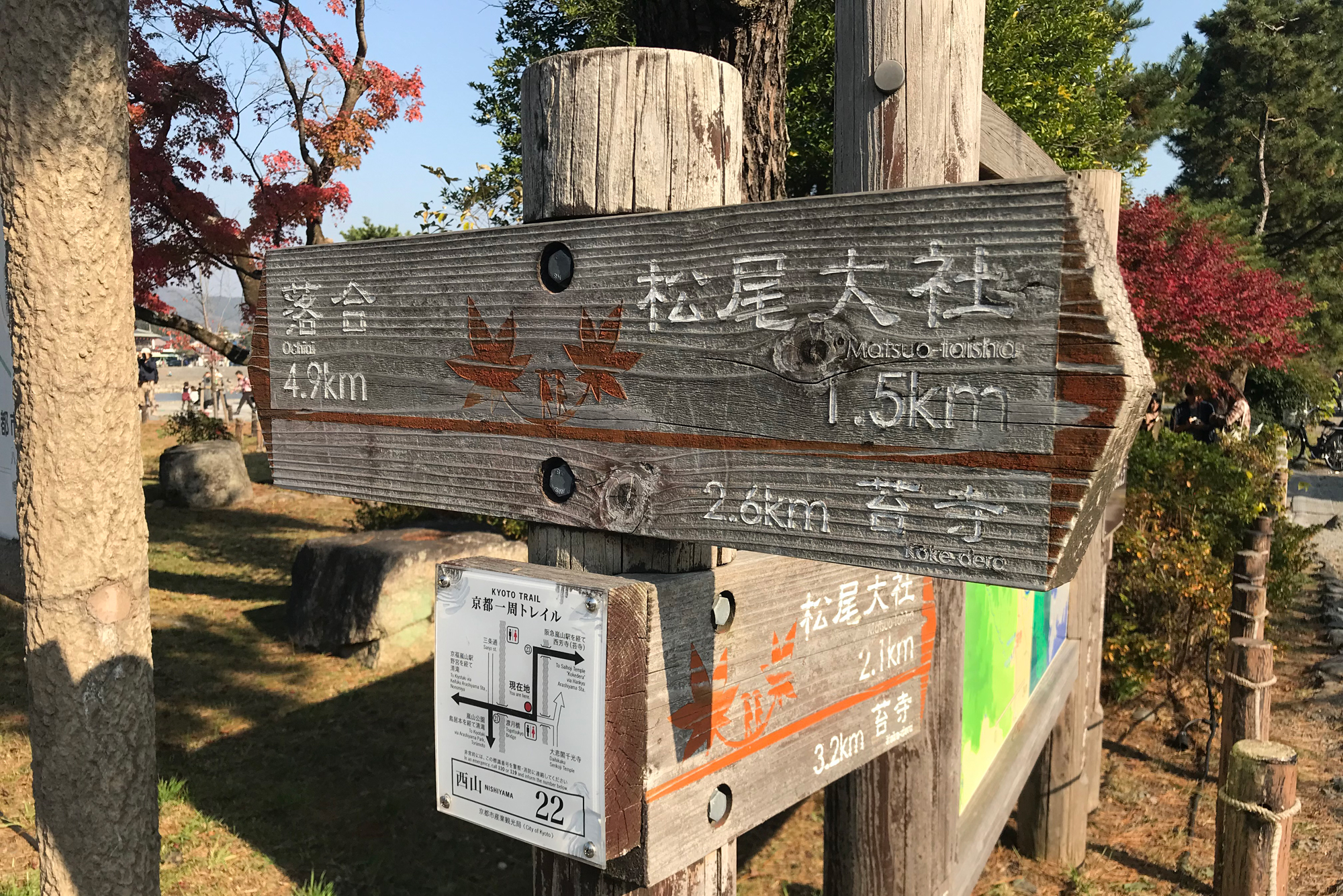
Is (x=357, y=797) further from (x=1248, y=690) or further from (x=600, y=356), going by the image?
(x=600, y=356)

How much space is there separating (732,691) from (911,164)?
1.17 metres

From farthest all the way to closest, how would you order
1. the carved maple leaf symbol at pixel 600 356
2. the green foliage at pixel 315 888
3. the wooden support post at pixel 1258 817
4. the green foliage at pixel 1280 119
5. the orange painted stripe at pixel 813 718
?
the green foliage at pixel 1280 119, the green foliage at pixel 315 888, the wooden support post at pixel 1258 817, the orange painted stripe at pixel 813 718, the carved maple leaf symbol at pixel 600 356

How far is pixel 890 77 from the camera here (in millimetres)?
1918

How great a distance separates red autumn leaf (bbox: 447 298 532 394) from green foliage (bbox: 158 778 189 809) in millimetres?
4100

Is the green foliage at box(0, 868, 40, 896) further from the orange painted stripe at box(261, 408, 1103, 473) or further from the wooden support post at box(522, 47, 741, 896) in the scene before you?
the wooden support post at box(522, 47, 741, 896)

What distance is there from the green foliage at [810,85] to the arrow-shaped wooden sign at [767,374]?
706 centimetres

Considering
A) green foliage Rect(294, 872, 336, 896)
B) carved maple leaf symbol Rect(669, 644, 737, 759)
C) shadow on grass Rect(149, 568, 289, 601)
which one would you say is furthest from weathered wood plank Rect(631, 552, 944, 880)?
shadow on grass Rect(149, 568, 289, 601)

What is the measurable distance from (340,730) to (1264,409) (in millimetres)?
20844

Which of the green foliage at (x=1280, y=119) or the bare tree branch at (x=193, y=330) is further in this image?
the green foliage at (x=1280, y=119)

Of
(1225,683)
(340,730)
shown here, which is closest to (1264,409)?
(1225,683)

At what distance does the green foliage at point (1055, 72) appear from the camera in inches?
332

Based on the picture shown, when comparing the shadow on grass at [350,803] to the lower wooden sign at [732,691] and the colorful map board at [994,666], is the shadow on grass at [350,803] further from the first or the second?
the lower wooden sign at [732,691]

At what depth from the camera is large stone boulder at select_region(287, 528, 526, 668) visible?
259 inches

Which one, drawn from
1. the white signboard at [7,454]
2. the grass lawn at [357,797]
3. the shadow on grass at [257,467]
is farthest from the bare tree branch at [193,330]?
the white signboard at [7,454]
